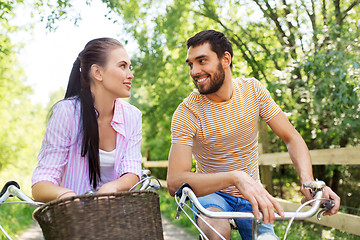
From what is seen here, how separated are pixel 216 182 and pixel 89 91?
1.02 meters

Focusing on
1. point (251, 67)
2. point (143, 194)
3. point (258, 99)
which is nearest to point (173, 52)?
point (251, 67)

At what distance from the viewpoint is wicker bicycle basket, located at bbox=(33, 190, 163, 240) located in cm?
196

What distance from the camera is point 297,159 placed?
9.53 feet

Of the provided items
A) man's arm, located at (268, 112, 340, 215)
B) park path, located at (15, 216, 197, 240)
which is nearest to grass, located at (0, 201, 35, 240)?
park path, located at (15, 216, 197, 240)

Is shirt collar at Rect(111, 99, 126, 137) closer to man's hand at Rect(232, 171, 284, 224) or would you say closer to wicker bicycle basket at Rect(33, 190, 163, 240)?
wicker bicycle basket at Rect(33, 190, 163, 240)

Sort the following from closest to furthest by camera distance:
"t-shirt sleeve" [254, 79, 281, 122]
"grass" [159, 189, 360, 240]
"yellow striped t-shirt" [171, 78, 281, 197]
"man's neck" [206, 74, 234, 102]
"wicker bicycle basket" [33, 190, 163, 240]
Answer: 1. "wicker bicycle basket" [33, 190, 163, 240]
2. "yellow striped t-shirt" [171, 78, 281, 197]
3. "man's neck" [206, 74, 234, 102]
4. "t-shirt sleeve" [254, 79, 281, 122]
5. "grass" [159, 189, 360, 240]

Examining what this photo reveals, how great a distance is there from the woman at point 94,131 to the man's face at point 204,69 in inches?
16.1

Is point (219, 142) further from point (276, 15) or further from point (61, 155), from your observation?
point (276, 15)

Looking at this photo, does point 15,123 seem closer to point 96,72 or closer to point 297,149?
point 96,72

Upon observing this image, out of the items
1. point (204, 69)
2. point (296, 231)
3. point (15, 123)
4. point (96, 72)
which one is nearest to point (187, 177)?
point (204, 69)

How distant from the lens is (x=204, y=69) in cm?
296

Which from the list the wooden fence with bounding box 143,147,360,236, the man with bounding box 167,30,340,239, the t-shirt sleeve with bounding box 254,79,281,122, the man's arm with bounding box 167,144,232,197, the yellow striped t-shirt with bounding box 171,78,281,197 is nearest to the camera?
the man's arm with bounding box 167,144,232,197

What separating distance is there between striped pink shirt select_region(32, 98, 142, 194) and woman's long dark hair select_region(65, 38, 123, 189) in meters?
0.04

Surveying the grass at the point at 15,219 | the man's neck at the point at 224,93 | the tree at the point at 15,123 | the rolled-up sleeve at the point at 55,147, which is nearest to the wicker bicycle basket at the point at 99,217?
the rolled-up sleeve at the point at 55,147
